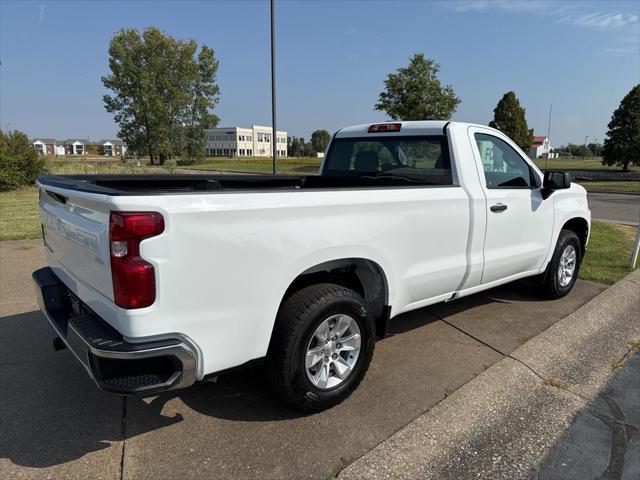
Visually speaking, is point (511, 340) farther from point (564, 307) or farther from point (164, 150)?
point (164, 150)

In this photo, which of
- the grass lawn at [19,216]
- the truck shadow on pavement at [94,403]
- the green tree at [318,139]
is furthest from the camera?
the green tree at [318,139]

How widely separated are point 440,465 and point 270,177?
306 cm

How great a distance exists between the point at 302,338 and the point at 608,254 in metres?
6.91

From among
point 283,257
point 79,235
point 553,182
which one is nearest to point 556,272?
point 553,182

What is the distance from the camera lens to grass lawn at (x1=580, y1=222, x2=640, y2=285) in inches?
247

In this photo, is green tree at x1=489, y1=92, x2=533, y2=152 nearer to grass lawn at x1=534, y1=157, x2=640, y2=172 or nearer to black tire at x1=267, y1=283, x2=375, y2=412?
grass lawn at x1=534, y1=157, x2=640, y2=172

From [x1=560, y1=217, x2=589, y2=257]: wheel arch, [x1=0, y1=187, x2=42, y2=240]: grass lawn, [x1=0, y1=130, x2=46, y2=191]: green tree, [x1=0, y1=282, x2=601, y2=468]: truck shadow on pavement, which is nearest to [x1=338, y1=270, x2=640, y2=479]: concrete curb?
[x1=0, y1=282, x2=601, y2=468]: truck shadow on pavement

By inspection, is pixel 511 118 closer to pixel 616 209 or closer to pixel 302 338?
pixel 616 209

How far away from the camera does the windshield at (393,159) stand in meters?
3.94

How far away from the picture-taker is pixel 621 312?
4918mm

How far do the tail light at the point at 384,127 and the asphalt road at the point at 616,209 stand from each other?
10.0m

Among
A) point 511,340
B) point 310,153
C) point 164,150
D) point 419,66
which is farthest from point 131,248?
point 310,153

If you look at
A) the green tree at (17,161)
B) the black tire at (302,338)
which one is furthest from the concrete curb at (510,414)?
the green tree at (17,161)

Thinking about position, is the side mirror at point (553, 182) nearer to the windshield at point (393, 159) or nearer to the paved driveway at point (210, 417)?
the windshield at point (393, 159)
